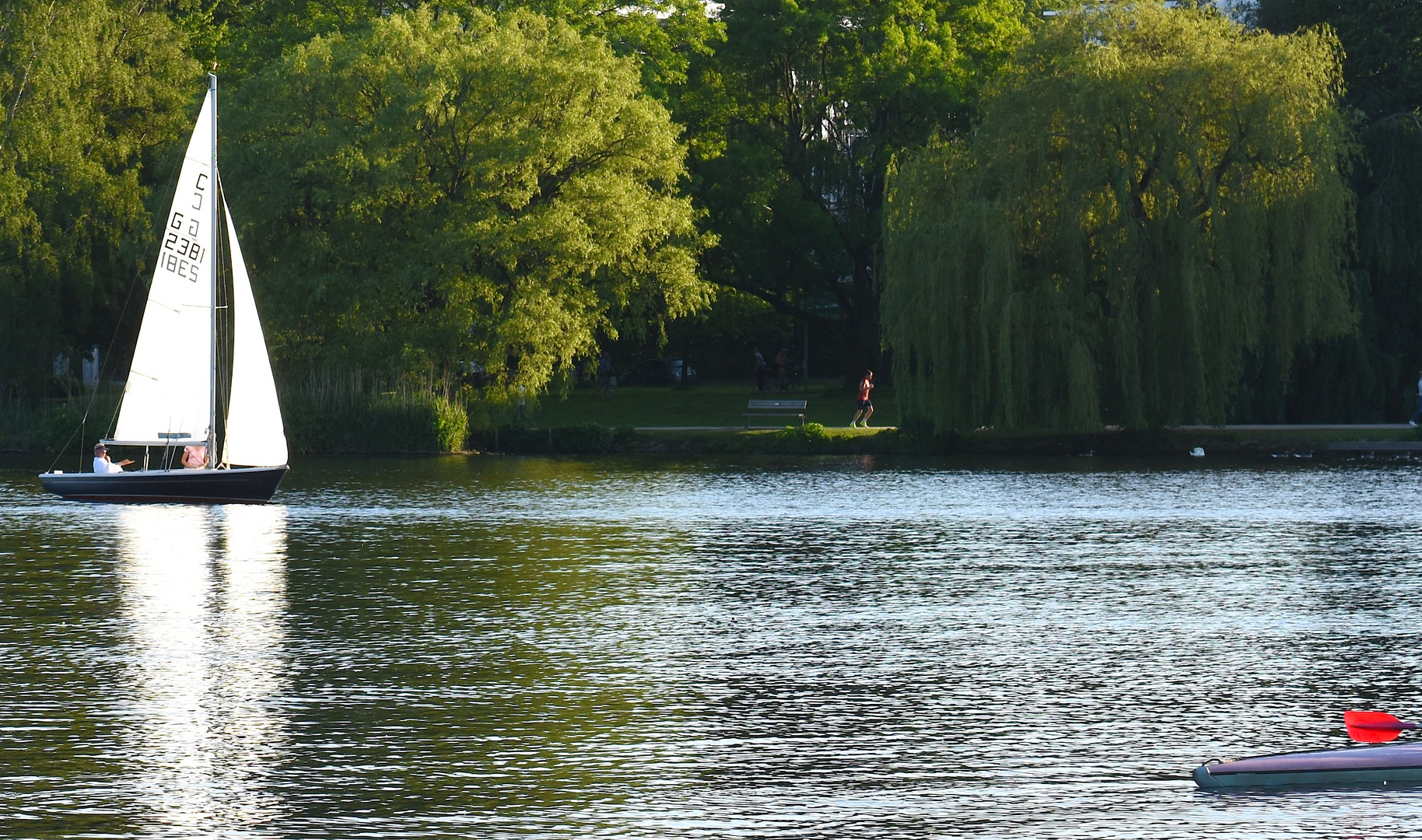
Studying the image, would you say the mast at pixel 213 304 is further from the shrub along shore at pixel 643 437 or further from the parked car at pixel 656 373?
the parked car at pixel 656 373

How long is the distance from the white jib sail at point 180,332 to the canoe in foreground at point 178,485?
871mm

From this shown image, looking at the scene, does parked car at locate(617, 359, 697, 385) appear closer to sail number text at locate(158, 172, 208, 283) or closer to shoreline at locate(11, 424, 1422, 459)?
shoreline at locate(11, 424, 1422, 459)

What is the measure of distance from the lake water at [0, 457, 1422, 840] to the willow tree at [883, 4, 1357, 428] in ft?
50.9

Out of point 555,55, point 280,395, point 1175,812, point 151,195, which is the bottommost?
point 1175,812

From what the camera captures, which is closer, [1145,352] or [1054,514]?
[1054,514]

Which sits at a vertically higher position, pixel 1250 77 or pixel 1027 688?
pixel 1250 77

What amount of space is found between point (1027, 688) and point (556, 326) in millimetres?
40287

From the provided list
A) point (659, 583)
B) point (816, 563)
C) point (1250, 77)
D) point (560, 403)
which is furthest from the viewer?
point (560, 403)

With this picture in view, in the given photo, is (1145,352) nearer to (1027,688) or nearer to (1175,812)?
(1027,688)

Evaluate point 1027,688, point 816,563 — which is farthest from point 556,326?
point 1027,688

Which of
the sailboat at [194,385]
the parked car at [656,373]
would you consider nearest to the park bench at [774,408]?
the parked car at [656,373]

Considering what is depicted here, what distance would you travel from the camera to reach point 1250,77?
46.9m

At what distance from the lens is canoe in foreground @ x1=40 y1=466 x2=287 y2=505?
119 ft

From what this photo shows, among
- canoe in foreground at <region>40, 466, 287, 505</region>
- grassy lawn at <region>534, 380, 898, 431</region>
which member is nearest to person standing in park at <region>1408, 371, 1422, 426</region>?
grassy lawn at <region>534, 380, 898, 431</region>
